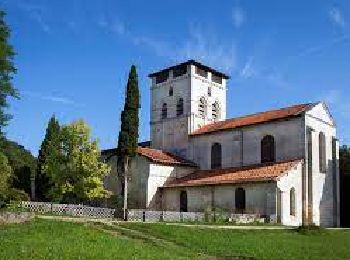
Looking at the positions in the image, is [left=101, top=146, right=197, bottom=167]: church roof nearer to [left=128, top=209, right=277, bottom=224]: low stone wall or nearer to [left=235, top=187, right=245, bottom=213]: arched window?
[left=235, top=187, right=245, bottom=213]: arched window

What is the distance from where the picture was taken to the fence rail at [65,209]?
40125 mm

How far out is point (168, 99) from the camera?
65875 millimetres

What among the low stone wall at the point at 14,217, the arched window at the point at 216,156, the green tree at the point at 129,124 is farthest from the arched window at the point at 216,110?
the low stone wall at the point at 14,217

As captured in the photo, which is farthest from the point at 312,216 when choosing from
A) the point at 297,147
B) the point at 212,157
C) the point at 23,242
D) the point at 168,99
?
the point at 23,242

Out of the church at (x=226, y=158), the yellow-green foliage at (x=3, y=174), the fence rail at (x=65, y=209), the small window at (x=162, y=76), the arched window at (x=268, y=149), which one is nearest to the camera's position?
the yellow-green foliage at (x=3, y=174)

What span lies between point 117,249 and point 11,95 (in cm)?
1937

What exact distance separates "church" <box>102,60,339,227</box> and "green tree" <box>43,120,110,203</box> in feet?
26.0

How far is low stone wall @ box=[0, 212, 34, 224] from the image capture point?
29698 millimetres

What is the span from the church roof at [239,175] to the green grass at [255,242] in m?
10.2

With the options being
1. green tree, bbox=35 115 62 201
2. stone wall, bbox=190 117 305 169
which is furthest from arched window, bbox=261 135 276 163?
green tree, bbox=35 115 62 201

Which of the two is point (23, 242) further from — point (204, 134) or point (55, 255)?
point (204, 134)

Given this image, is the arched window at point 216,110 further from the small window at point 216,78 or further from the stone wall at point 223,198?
the stone wall at point 223,198

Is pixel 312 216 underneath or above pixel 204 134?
underneath

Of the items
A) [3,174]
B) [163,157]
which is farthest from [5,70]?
[163,157]
